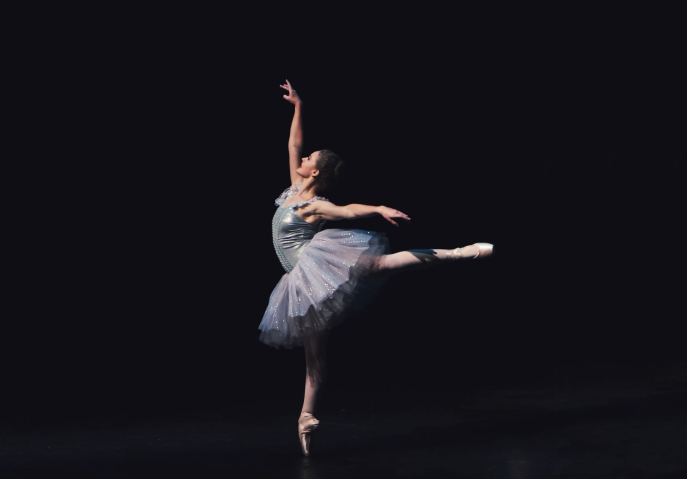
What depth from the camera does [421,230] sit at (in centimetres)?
601

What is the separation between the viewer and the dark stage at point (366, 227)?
369 cm

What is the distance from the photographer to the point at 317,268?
11.0 ft

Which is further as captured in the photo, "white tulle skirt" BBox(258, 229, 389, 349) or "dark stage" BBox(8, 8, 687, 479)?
"dark stage" BBox(8, 8, 687, 479)

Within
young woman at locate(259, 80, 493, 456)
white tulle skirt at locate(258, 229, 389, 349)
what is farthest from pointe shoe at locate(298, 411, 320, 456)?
white tulle skirt at locate(258, 229, 389, 349)

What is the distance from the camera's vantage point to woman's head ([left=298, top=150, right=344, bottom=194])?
343 cm

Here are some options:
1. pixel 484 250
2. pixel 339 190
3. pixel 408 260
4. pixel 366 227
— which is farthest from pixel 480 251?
pixel 366 227

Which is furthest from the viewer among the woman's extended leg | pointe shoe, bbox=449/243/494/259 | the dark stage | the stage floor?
the dark stage

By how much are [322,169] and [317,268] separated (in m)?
0.36

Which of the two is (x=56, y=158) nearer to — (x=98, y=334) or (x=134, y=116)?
(x=134, y=116)

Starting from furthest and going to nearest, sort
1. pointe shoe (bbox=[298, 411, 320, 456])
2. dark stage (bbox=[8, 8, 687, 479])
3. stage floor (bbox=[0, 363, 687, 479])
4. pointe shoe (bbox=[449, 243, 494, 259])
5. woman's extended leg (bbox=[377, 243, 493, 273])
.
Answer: dark stage (bbox=[8, 8, 687, 479]) → pointe shoe (bbox=[449, 243, 494, 259]) → woman's extended leg (bbox=[377, 243, 493, 273]) → pointe shoe (bbox=[298, 411, 320, 456]) → stage floor (bbox=[0, 363, 687, 479])

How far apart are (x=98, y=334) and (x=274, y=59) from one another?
179 centimetres

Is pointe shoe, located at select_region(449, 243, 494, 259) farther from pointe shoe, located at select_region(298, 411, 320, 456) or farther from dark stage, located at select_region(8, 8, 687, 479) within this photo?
pointe shoe, located at select_region(298, 411, 320, 456)

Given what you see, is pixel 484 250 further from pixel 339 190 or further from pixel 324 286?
pixel 339 190

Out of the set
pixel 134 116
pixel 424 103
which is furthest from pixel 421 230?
pixel 134 116
